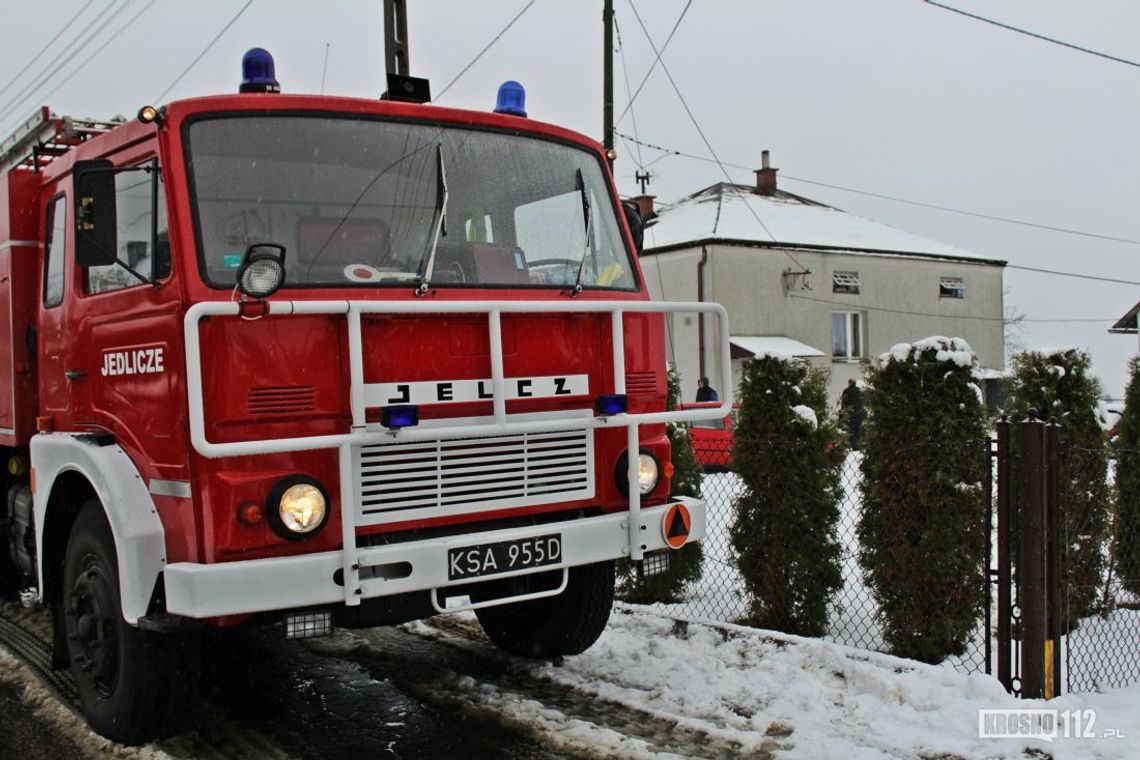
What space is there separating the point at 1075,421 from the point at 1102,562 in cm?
89

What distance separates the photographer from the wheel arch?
392 cm

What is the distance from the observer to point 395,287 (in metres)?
4.22

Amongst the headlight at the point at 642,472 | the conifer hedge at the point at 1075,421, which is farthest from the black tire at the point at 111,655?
the conifer hedge at the point at 1075,421

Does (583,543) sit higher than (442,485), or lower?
lower

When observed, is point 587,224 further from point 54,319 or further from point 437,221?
point 54,319

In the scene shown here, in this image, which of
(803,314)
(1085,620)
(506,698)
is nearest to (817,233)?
(803,314)

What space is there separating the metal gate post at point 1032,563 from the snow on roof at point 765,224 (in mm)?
20465

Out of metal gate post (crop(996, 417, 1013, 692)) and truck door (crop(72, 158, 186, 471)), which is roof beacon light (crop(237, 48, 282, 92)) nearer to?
truck door (crop(72, 158, 186, 471))

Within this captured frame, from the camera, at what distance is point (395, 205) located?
4.43 m

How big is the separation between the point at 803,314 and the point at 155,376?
2353cm

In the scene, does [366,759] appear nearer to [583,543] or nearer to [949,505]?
[583,543]

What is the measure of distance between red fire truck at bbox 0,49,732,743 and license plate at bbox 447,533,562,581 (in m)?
0.01

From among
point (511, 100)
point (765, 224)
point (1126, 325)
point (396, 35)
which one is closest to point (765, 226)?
point (765, 224)

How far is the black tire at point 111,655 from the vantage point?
418 centimetres
